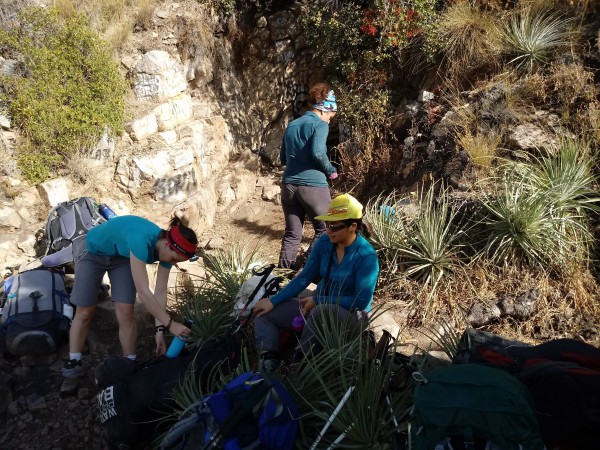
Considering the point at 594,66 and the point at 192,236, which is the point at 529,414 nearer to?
the point at 192,236

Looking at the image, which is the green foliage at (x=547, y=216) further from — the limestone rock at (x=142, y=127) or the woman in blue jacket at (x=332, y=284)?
the limestone rock at (x=142, y=127)

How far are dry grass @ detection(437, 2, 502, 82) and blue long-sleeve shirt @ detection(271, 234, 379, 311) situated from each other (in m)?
4.20

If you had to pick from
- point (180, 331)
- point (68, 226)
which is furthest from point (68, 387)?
point (68, 226)

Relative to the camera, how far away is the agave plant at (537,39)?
570 centimetres

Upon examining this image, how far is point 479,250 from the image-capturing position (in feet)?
14.3

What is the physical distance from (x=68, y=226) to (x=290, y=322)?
2.51 metres

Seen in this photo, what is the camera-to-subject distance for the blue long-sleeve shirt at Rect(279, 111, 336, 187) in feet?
14.4

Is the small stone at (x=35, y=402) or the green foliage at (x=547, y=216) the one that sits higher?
the green foliage at (x=547, y=216)

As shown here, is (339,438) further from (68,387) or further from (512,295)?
(512,295)

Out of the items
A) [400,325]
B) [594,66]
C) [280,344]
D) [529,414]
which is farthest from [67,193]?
[594,66]

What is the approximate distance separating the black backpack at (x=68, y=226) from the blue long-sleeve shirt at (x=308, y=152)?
1.91m

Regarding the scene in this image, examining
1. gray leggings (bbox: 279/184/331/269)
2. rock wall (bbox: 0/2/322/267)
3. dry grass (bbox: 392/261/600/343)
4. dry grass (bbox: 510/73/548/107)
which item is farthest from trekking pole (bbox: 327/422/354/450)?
dry grass (bbox: 510/73/548/107)

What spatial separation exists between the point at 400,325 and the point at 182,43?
18.9 ft

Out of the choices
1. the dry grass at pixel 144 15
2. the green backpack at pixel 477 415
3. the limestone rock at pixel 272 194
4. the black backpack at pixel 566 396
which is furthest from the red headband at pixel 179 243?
the dry grass at pixel 144 15
